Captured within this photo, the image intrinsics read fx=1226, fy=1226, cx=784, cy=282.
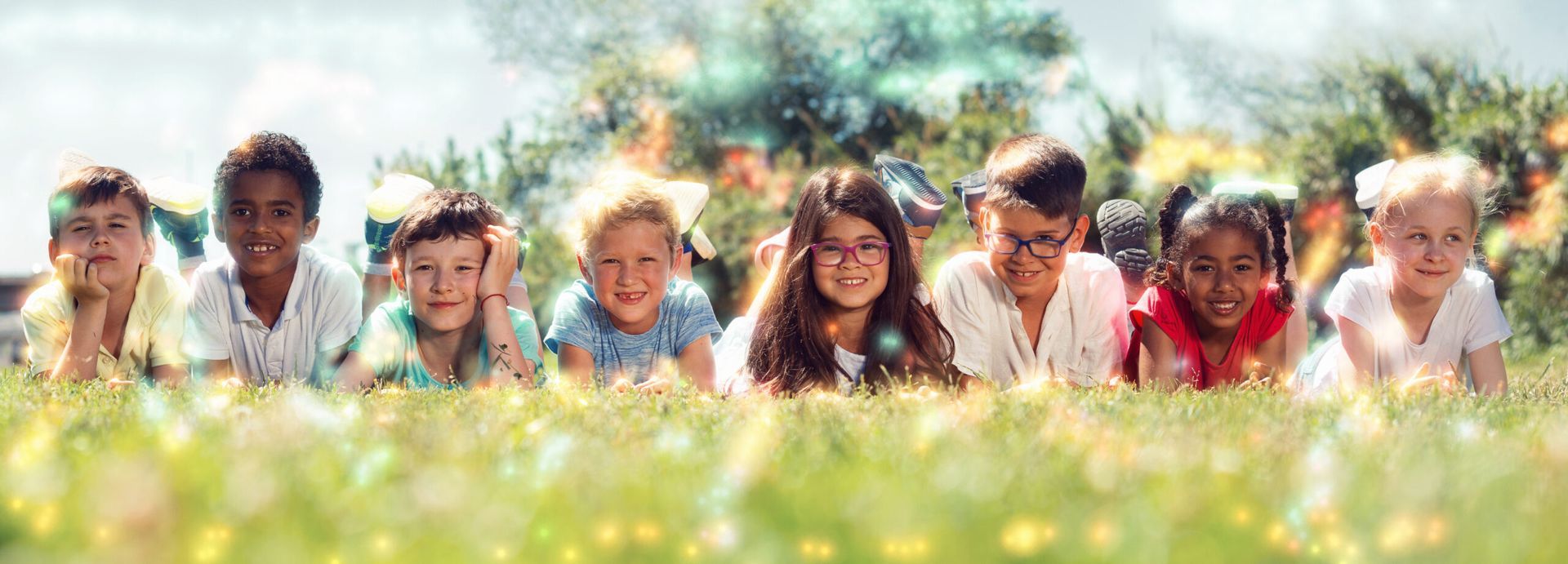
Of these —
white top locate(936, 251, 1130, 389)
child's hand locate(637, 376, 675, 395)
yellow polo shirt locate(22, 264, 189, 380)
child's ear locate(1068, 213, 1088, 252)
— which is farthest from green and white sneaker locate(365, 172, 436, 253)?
child's ear locate(1068, 213, 1088, 252)

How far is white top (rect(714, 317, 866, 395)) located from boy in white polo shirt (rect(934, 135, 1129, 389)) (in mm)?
456

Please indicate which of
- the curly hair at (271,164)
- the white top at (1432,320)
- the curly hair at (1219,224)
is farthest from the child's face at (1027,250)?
the curly hair at (271,164)

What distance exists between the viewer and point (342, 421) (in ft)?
11.0

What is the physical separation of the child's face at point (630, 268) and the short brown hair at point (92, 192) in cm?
215

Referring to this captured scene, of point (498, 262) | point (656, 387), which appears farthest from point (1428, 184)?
point (498, 262)

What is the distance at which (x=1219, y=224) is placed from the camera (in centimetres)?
548

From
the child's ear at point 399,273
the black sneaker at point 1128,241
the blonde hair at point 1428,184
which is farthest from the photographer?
the black sneaker at point 1128,241

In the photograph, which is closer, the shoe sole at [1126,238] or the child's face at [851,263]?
the child's face at [851,263]

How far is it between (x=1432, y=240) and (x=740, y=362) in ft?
10.3

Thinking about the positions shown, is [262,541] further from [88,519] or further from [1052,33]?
[1052,33]

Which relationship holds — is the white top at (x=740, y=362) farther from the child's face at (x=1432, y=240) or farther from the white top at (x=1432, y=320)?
the child's face at (x=1432, y=240)

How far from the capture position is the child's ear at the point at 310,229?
6.00 meters

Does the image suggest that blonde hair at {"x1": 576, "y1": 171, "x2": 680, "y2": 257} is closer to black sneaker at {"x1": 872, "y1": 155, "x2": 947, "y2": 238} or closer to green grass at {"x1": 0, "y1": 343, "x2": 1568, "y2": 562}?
black sneaker at {"x1": 872, "y1": 155, "x2": 947, "y2": 238}

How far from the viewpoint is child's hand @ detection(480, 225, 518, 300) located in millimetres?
5520
